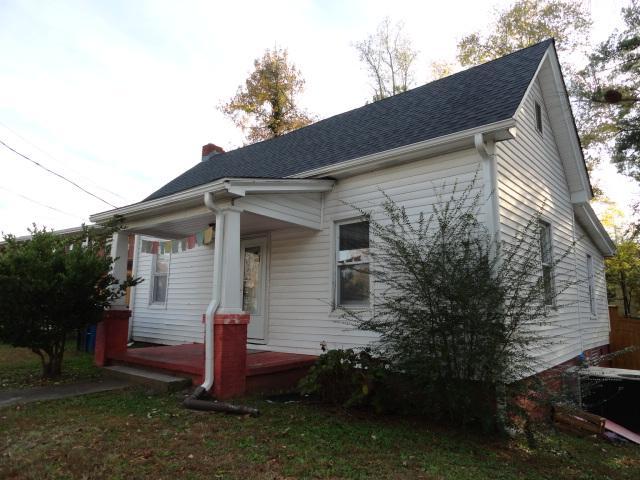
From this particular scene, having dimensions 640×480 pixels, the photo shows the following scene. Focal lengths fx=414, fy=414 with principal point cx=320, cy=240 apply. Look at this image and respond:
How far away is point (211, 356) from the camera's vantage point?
5.56m

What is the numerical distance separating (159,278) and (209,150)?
5181 millimetres

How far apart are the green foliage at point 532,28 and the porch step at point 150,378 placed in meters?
20.4

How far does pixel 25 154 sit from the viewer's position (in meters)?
15.0

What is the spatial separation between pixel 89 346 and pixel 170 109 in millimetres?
9426

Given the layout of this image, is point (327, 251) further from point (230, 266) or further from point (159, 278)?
point (159, 278)

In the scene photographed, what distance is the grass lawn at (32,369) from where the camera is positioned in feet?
21.7

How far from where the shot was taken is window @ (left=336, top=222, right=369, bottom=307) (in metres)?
6.98

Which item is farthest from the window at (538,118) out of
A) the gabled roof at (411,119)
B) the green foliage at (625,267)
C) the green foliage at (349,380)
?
the green foliage at (625,267)

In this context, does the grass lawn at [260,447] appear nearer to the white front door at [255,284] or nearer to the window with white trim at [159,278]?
the white front door at [255,284]

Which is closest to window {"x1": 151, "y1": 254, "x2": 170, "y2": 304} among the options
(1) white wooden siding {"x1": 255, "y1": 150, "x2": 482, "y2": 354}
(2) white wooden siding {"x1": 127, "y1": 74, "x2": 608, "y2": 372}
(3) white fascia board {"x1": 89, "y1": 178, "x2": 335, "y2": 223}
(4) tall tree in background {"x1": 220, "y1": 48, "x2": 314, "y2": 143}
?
(2) white wooden siding {"x1": 127, "y1": 74, "x2": 608, "y2": 372}

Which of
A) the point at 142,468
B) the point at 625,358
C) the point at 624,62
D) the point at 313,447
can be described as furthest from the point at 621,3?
the point at 142,468

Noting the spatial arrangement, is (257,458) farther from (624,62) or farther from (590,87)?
(590,87)

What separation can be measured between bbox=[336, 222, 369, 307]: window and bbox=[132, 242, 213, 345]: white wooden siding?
360 cm

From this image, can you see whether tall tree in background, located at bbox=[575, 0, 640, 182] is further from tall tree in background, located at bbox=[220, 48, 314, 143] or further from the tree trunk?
tall tree in background, located at bbox=[220, 48, 314, 143]
